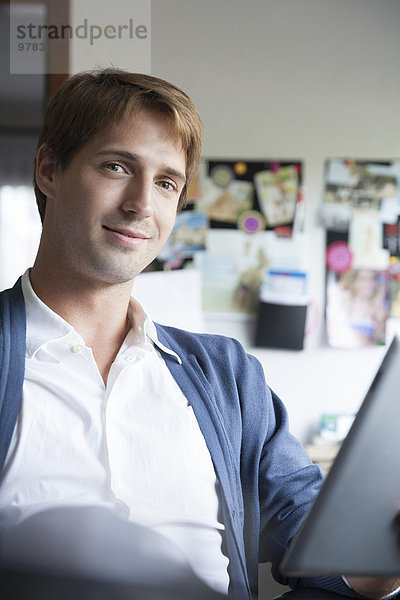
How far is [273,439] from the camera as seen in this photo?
1146mm

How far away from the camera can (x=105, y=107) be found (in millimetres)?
1110

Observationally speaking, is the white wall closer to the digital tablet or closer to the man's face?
the man's face

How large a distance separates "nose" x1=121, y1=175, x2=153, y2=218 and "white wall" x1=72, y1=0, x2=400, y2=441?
1182 mm

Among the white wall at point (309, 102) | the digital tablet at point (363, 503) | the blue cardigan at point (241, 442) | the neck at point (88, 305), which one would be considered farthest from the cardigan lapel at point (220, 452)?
the white wall at point (309, 102)

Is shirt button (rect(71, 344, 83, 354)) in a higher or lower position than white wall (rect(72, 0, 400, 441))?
lower

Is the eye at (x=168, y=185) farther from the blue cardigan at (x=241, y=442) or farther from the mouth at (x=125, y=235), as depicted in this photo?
the blue cardigan at (x=241, y=442)

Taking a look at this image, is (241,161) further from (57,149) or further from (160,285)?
(57,149)

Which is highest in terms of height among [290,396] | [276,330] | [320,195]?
[320,195]

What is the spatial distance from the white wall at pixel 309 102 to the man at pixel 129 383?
1051mm

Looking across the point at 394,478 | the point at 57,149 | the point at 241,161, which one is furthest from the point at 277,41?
the point at 394,478

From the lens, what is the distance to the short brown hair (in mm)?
1111

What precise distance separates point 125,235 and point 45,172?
0.23 m

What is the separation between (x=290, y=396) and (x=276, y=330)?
23 centimetres

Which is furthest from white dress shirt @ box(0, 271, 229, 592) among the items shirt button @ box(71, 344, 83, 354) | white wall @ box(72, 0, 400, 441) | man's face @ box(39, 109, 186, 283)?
white wall @ box(72, 0, 400, 441)
